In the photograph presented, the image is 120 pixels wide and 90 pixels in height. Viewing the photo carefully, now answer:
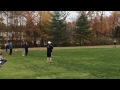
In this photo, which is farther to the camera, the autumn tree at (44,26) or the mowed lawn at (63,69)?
the autumn tree at (44,26)

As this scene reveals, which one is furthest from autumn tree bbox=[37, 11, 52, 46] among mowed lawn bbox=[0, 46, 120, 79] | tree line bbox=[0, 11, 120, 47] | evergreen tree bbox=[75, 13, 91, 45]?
mowed lawn bbox=[0, 46, 120, 79]

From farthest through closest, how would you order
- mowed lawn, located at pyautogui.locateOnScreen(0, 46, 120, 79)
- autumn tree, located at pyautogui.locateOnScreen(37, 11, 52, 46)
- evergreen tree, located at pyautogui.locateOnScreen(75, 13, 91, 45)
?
evergreen tree, located at pyautogui.locateOnScreen(75, 13, 91, 45) → autumn tree, located at pyautogui.locateOnScreen(37, 11, 52, 46) → mowed lawn, located at pyautogui.locateOnScreen(0, 46, 120, 79)

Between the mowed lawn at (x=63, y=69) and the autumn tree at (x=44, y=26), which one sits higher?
the autumn tree at (x=44, y=26)

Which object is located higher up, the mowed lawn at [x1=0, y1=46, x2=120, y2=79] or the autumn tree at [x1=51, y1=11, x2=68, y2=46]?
the autumn tree at [x1=51, y1=11, x2=68, y2=46]

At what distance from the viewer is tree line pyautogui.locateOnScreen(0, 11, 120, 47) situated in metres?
59.0

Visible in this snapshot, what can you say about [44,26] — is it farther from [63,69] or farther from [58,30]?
[63,69]

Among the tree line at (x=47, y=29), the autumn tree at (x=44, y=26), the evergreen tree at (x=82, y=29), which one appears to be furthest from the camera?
the evergreen tree at (x=82, y=29)

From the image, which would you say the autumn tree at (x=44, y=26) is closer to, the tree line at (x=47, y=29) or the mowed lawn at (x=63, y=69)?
the tree line at (x=47, y=29)

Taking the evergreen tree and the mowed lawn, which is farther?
the evergreen tree

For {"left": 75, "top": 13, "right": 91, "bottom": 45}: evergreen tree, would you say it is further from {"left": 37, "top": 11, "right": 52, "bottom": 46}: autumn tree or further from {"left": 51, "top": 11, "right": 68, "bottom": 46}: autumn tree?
{"left": 37, "top": 11, "right": 52, "bottom": 46}: autumn tree

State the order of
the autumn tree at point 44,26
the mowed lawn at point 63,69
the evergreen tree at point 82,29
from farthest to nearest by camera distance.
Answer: the evergreen tree at point 82,29 → the autumn tree at point 44,26 → the mowed lawn at point 63,69

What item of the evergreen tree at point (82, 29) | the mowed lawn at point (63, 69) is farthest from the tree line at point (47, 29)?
the mowed lawn at point (63, 69)

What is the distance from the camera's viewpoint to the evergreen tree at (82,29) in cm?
6259
